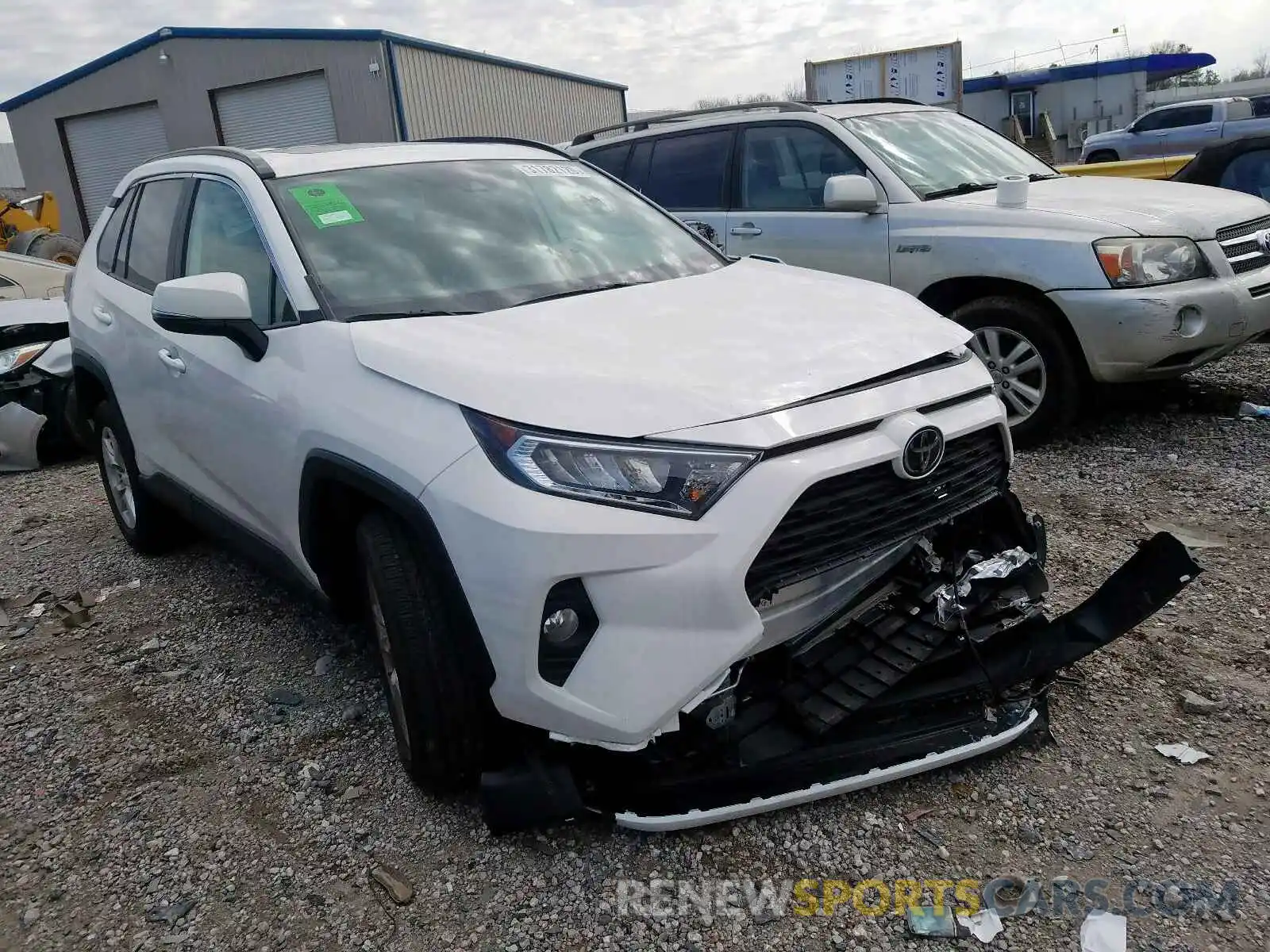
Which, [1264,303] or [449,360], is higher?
[449,360]

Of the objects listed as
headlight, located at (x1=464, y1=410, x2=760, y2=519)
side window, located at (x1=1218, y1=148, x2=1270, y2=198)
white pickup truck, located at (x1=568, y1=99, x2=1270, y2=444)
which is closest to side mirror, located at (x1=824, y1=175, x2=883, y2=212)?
white pickup truck, located at (x1=568, y1=99, x2=1270, y2=444)

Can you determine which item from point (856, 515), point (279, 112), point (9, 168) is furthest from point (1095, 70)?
point (9, 168)

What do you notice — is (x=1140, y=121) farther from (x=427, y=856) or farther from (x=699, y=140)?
(x=427, y=856)

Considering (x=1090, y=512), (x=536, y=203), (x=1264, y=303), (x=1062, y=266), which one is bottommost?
(x=1090, y=512)

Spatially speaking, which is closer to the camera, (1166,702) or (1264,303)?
(1166,702)

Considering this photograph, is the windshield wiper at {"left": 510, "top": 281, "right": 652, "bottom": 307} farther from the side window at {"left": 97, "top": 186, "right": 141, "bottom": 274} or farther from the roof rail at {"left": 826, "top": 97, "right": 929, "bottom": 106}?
the roof rail at {"left": 826, "top": 97, "right": 929, "bottom": 106}

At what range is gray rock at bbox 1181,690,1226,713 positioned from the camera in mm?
2756

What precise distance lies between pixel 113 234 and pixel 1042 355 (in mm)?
4492

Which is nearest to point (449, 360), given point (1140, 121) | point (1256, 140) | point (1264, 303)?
point (1264, 303)

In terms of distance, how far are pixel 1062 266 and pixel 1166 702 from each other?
8.61 feet

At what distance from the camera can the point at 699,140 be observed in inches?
248

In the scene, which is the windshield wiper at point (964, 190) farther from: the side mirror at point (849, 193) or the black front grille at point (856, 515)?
the black front grille at point (856, 515)

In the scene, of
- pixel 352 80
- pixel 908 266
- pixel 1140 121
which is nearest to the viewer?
pixel 908 266

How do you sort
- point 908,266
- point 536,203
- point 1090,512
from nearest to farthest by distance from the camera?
1. point 536,203
2. point 1090,512
3. point 908,266
